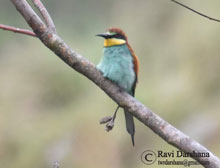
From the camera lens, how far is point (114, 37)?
2098mm

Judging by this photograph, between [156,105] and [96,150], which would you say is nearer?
[96,150]

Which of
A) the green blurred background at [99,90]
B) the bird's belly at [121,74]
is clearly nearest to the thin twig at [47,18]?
the bird's belly at [121,74]

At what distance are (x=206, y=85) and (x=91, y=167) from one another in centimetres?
120

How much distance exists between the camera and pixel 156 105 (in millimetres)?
4125

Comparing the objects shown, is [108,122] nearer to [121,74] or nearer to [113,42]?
[121,74]

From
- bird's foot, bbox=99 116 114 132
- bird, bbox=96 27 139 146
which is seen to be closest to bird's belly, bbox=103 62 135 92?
bird, bbox=96 27 139 146

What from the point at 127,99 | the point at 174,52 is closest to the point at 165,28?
the point at 174,52

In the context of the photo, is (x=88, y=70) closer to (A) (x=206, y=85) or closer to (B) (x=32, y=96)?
(A) (x=206, y=85)

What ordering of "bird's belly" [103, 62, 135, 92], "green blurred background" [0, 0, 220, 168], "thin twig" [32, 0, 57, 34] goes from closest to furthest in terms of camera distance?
"thin twig" [32, 0, 57, 34] < "bird's belly" [103, 62, 135, 92] < "green blurred background" [0, 0, 220, 168]

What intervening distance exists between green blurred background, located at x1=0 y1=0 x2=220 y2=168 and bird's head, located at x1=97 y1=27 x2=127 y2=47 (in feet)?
4.83

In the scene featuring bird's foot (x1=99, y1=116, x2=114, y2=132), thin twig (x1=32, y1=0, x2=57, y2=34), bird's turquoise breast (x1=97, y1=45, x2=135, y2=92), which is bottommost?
bird's foot (x1=99, y1=116, x2=114, y2=132)

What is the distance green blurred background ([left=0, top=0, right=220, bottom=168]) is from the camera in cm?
379

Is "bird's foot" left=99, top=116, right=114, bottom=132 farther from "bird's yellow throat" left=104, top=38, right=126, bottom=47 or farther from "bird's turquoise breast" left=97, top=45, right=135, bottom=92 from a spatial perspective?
"bird's yellow throat" left=104, top=38, right=126, bottom=47

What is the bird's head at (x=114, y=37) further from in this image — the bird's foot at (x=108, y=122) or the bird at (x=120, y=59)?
the bird's foot at (x=108, y=122)
